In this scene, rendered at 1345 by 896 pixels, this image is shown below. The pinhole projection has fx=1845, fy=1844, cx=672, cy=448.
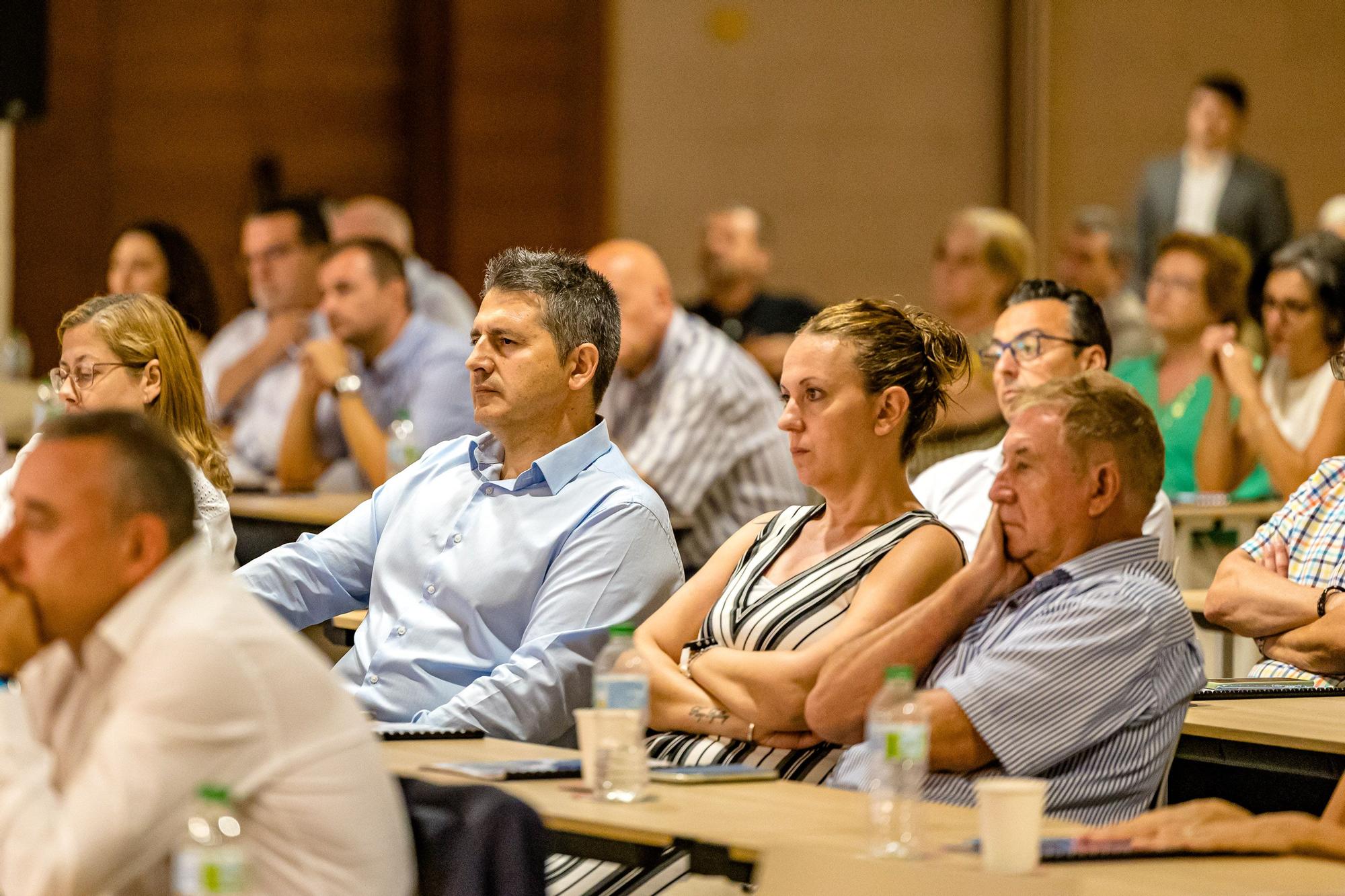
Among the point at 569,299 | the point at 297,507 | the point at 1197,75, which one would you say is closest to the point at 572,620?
the point at 569,299

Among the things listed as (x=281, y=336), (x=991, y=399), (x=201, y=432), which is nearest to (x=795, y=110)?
(x=281, y=336)

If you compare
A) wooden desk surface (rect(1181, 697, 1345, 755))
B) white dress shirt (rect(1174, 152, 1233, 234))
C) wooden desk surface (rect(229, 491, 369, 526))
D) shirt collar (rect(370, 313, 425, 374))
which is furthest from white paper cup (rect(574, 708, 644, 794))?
white dress shirt (rect(1174, 152, 1233, 234))

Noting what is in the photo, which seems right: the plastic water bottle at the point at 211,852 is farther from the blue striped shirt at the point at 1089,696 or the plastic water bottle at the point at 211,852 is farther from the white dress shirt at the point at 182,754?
the blue striped shirt at the point at 1089,696

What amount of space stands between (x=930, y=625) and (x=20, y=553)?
125cm

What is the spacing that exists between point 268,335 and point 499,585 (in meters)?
3.61

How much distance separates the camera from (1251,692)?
305cm

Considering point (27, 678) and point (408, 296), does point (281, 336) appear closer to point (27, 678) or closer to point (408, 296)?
point (408, 296)

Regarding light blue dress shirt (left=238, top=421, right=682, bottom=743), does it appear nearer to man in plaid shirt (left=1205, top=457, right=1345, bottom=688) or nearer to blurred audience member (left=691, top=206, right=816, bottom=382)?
man in plaid shirt (left=1205, top=457, right=1345, bottom=688)

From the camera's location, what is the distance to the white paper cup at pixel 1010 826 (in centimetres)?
182

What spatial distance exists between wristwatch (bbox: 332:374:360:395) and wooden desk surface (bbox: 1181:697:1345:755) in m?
3.29

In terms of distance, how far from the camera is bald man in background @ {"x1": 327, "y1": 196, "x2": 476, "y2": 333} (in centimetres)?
694

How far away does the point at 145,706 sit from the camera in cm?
174

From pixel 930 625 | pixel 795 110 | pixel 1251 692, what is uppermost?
pixel 795 110

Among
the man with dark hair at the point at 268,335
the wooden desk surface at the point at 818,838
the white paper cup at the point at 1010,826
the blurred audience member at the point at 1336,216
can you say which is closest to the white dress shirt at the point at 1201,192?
the blurred audience member at the point at 1336,216
